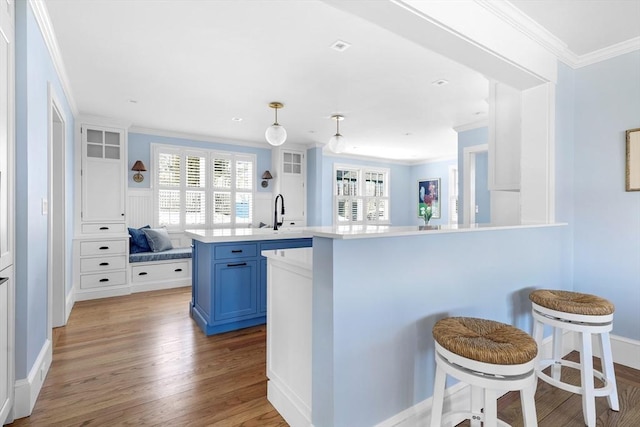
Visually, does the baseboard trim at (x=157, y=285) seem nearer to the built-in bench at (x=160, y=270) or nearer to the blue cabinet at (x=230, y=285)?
the built-in bench at (x=160, y=270)

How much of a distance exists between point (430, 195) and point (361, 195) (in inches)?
68.9

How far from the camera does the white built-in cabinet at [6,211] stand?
1562 millimetres

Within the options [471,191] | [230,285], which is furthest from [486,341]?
[471,191]

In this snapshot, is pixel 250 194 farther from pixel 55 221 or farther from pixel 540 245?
pixel 540 245

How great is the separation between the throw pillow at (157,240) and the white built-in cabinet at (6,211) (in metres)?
3.25

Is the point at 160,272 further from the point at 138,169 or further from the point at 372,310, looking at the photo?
the point at 372,310

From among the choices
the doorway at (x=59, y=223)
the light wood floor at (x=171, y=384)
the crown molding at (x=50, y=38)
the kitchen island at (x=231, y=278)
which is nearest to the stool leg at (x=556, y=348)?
the light wood floor at (x=171, y=384)

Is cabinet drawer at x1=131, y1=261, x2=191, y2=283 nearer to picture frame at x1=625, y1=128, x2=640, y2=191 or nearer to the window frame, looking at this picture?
the window frame

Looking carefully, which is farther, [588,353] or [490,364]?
[588,353]

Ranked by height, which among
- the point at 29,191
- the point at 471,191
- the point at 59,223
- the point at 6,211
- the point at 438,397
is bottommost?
the point at 438,397

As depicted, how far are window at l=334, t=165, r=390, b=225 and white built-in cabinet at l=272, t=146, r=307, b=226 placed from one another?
1.05m

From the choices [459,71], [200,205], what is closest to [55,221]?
[200,205]

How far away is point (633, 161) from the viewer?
7.80 feet

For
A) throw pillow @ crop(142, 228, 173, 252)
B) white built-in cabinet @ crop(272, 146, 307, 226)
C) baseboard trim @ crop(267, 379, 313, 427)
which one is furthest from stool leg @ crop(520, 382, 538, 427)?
→ white built-in cabinet @ crop(272, 146, 307, 226)
